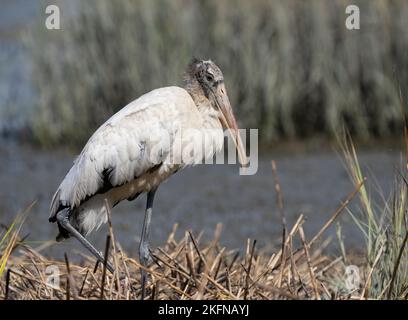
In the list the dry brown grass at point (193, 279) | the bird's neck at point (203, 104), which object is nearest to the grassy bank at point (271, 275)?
the dry brown grass at point (193, 279)

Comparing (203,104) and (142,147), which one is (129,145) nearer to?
(142,147)

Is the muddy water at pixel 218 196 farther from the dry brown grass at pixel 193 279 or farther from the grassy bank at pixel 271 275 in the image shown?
the grassy bank at pixel 271 275

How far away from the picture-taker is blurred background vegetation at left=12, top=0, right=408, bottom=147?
1134 centimetres

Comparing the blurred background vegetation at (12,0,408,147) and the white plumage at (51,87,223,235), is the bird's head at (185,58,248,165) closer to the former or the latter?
the white plumage at (51,87,223,235)

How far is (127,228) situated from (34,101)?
3.24 metres

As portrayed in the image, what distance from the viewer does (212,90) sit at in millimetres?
5613

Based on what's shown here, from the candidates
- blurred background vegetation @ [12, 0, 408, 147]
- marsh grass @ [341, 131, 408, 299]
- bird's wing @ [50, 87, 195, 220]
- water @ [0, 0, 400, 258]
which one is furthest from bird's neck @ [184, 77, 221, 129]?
blurred background vegetation @ [12, 0, 408, 147]

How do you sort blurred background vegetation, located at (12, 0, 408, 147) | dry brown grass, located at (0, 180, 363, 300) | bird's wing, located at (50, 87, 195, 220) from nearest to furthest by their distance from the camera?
dry brown grass, located at (0, 180, 363, 300), bird's wing, located at (50, 87, 195, 220), blurred background vegetation, located at (12, 0, 408, 147)

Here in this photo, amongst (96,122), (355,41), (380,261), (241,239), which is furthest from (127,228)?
(380,261)

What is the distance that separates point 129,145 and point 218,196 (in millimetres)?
4959

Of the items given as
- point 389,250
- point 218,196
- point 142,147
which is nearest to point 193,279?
point 389,250

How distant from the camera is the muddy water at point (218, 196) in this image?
8.97m
